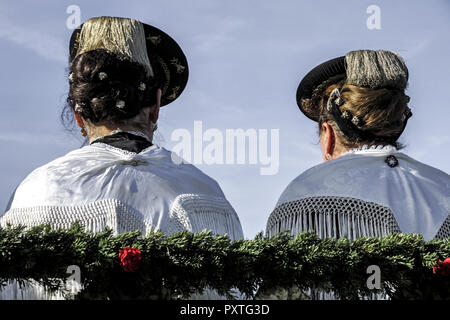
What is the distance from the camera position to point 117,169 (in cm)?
412

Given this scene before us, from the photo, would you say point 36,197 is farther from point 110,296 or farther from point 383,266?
point 383,266

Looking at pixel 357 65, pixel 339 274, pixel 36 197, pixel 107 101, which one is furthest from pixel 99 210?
pixel 357 65

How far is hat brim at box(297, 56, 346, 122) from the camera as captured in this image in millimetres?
4949

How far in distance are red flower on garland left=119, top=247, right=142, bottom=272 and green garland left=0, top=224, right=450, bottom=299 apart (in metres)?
0.03

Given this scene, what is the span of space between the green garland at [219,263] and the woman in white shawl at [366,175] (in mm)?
1067

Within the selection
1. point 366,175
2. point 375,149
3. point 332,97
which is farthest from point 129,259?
point 332,97

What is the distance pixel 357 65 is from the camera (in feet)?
15.6

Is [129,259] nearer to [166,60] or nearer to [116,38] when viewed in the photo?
[116,38]

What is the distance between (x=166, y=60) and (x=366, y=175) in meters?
1.41

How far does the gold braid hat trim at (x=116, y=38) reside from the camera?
4465 millimetres

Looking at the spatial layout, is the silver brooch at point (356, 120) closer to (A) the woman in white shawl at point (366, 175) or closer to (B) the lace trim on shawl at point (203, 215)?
(A) the woman in white shawl at point (366, 175)

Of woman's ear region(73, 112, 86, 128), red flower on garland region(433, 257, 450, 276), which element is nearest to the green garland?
red flower on garland region(433, 257, 450, 276)

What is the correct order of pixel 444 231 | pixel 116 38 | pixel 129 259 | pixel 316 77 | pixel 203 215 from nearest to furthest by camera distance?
pixel 129 259 < pixel 203 215 < pixel 444 231 < pixel 116 38 < pixel 316 77

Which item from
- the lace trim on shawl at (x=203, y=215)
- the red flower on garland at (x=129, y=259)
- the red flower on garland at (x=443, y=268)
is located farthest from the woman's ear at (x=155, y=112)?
the red flower on garland at (x=443, y=268)
